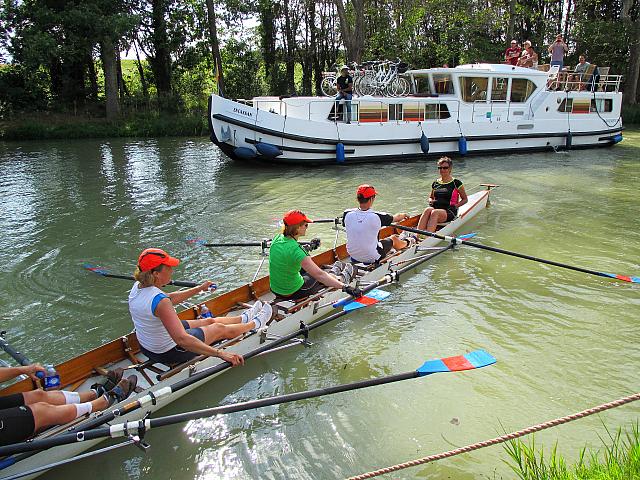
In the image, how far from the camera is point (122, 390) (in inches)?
175

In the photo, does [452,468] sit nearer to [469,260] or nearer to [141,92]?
[469,260]

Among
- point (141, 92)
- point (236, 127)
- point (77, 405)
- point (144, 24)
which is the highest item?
point (144, 24)

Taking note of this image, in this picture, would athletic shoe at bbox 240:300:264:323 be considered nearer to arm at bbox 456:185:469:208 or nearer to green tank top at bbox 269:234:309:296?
green tank top at bbox 269:234:309:296

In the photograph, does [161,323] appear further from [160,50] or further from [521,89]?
[160,50]

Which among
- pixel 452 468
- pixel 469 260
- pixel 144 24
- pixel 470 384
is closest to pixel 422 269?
pixel 469 260

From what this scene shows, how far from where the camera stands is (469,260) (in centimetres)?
904

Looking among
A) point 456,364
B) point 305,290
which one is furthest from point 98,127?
point 456,364

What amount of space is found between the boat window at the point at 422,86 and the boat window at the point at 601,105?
717cm

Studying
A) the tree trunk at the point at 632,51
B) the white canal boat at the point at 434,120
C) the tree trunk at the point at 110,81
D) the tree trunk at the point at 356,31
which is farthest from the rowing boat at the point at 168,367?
the tree trunk at the point at 632,51

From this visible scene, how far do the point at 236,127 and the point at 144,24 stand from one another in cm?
1658

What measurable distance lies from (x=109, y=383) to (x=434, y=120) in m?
16.1

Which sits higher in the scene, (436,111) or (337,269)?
(436,111)

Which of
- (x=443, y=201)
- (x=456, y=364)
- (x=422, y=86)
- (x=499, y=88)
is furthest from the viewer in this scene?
(x=422, y=86)

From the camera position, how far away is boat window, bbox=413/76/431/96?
1917 cm
